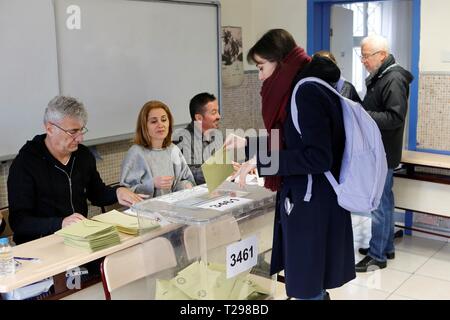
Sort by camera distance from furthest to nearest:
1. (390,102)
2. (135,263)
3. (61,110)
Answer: (390,102), (61,110), (135,263)

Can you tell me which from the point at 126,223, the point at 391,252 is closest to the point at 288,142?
the point at 126,223

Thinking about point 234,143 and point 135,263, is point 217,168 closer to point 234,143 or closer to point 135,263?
point 234,143

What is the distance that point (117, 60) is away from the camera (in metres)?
3.84

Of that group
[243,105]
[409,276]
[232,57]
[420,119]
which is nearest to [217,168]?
[409,276]

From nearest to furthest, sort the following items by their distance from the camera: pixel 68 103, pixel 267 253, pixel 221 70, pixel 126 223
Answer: pixel 267 253 → pixel 126 223 → pixel 68 103 → pixel 221 70

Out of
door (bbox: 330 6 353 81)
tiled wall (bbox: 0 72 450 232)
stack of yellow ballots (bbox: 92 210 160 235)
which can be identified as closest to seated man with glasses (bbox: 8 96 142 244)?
stack of yellow ballots (bbox: 92 210 160 235)

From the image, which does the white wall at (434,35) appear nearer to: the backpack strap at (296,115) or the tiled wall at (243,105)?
the tiled wall at (243,105)

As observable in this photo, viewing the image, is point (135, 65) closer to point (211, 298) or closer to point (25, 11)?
point (25, 11)

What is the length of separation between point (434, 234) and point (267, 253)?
2566 millimetres

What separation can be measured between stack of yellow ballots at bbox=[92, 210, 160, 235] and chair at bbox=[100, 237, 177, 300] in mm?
70

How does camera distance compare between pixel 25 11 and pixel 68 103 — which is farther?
pixel 25 11

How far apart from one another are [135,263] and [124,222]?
319 mm

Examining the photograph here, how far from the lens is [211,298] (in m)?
1.96

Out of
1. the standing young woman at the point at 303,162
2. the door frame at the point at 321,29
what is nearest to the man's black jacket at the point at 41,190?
the standing young woman at the point at 303,162
